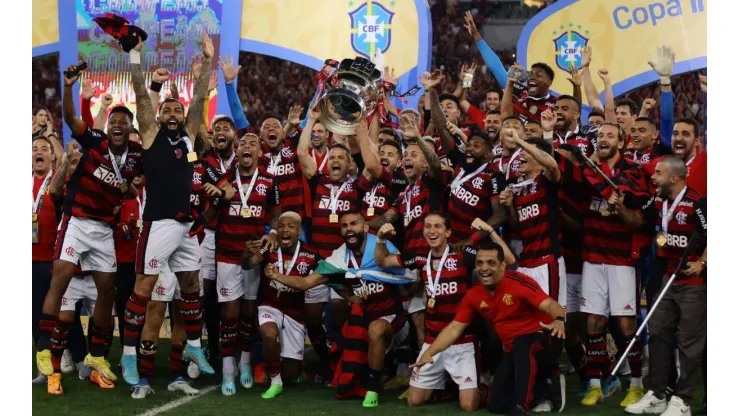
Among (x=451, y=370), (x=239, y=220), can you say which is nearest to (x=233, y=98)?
(x=239, y=220)

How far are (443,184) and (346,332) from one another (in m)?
1.20

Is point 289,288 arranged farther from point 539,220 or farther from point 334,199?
point 539,220

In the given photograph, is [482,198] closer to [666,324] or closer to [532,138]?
[532,138]

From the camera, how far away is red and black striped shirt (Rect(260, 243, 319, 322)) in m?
7.33

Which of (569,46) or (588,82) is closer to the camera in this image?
(588,82)

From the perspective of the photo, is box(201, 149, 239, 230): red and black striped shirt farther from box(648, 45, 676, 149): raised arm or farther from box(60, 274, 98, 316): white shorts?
box(648, 45, 676, 149): raised arm

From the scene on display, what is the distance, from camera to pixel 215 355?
8289 mm

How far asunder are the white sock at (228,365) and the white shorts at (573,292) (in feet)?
7.48

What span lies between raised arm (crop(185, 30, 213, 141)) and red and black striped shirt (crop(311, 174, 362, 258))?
1029mm

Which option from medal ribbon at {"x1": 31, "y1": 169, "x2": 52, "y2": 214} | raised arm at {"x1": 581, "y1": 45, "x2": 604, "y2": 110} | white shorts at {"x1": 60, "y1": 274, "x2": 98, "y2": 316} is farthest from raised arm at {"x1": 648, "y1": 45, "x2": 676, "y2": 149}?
medal ribbon at {"x1": 31, "y1": 169, "x2": 52, "y2": 214}

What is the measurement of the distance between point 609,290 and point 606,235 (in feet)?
1.16

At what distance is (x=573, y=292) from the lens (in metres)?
7.17

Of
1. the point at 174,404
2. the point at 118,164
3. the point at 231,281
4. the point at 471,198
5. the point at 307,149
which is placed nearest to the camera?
the point at 174,404

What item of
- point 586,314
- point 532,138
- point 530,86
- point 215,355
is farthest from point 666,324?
point 215,355
